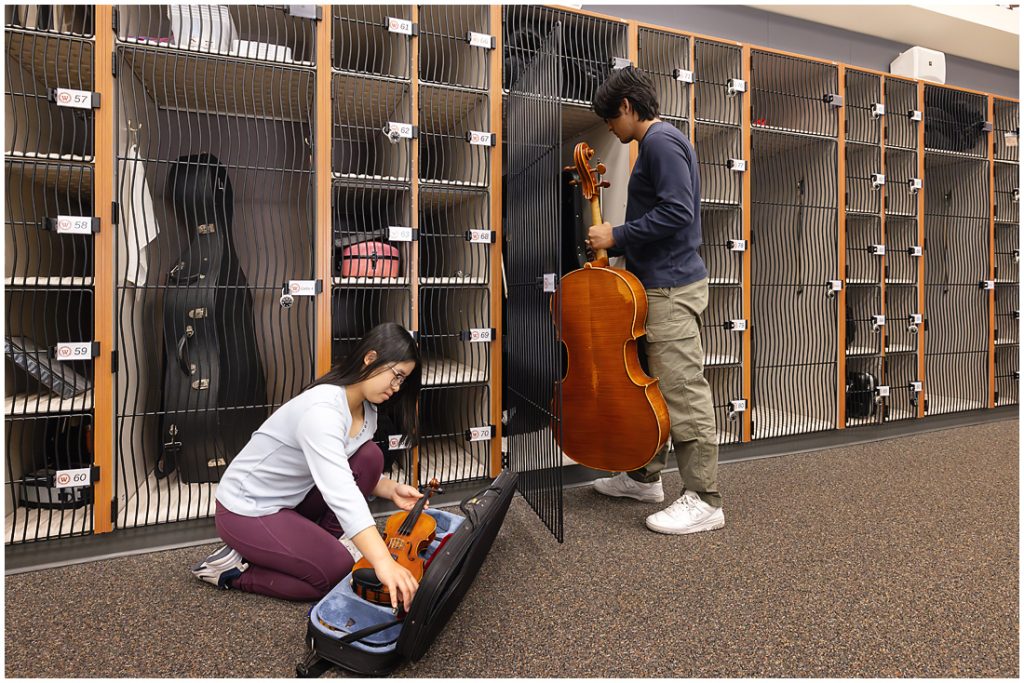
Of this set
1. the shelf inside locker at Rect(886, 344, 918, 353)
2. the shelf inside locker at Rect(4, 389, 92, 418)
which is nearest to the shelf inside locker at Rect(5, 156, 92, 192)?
the shelf inside locker at Rect(4, 389, 92, 418)

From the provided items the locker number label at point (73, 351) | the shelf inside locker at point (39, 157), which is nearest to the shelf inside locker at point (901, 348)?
the locker number label at point (73, 351)

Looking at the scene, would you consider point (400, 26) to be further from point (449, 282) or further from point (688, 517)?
point (688, 517)

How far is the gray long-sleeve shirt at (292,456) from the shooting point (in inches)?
56.3

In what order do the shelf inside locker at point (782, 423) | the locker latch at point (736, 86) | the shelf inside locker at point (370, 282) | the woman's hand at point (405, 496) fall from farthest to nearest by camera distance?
1. the shelf inside locker at point (782, 423)
2. the locker latch at point (736, 86)
3. the shelf inside locker at point (370, 282)
4. the woman's hand at point (405, 496)

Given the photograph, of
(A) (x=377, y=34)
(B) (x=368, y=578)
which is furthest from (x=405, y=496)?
(A) (x=377, y=34)

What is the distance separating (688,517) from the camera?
2020mm

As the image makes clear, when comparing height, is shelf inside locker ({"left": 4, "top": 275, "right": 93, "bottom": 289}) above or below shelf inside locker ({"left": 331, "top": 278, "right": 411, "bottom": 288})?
below

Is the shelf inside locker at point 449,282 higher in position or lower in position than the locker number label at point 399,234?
lower

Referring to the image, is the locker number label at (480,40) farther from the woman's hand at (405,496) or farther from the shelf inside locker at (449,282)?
the woman's hand at (405,496)

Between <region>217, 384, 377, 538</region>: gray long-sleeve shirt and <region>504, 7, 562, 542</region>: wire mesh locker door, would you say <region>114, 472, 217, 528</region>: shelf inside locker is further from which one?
<region>504, 7, 562, 542</region>: wire mesh locker door

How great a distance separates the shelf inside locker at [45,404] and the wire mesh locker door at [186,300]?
0.37ft

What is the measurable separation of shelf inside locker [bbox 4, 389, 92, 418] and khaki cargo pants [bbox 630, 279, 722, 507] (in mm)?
2023

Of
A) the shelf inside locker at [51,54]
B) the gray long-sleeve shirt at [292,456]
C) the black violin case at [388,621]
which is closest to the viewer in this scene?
the black violin case at [388,621]

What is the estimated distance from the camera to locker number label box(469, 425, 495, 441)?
94.9 inches
